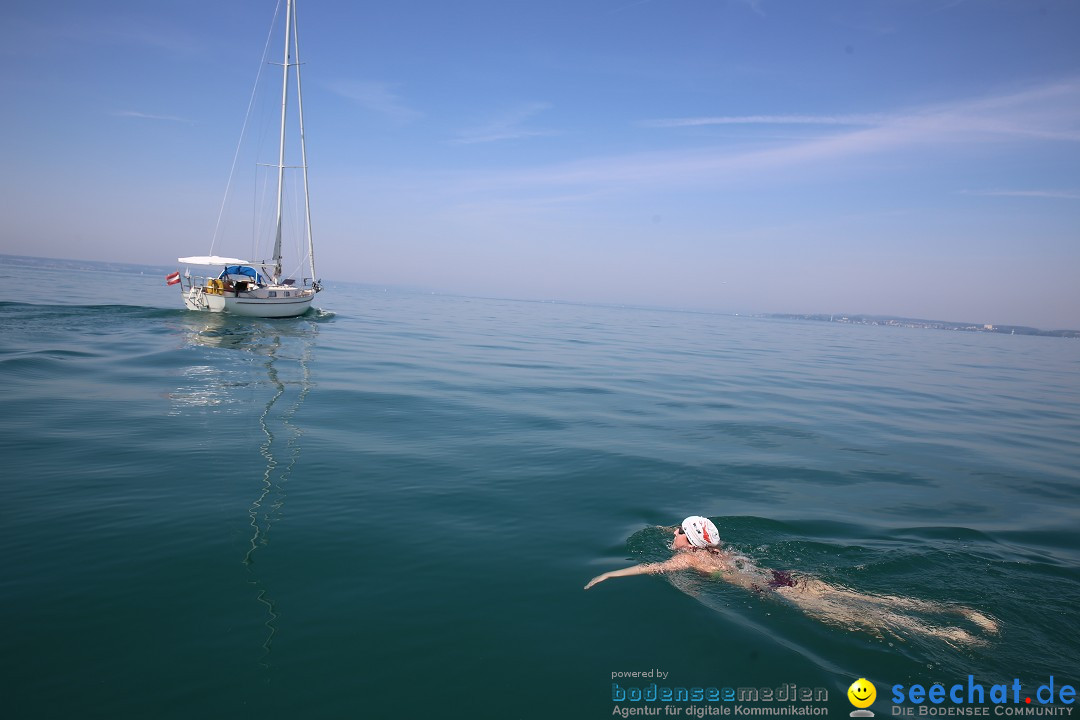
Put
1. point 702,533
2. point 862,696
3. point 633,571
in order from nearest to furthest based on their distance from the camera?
point 862,696, point 633,571, point 702,533

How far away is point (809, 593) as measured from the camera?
729 centimetres

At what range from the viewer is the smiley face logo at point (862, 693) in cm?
548

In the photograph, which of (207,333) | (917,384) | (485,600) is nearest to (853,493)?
(485,600)

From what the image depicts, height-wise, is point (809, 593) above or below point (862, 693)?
above

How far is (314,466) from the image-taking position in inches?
441

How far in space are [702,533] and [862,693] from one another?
257 cm

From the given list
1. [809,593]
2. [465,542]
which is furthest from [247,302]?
[809,593]

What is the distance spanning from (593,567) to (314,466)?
6.37 m

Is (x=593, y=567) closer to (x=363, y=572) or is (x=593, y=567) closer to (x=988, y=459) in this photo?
(x=363, y=572)

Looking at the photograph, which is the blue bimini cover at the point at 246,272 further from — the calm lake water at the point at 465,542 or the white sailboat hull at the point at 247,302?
the calm lake water at the point at 465,542

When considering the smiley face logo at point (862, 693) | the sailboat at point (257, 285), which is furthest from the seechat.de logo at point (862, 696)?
the sailboat at point (257, 285)

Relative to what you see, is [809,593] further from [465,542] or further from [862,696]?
[465,542]

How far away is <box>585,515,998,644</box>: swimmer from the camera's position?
22.1 ft

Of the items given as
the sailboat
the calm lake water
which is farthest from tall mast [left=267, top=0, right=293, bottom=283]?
the calm lake water
